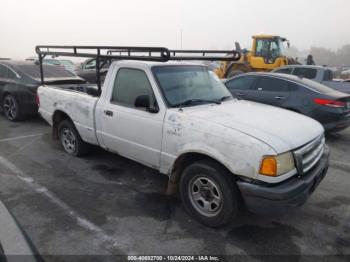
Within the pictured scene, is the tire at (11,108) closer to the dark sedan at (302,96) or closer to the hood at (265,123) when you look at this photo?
the dark sedan at (302,96)

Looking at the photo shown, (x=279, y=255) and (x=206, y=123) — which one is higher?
(x=206, y=123)

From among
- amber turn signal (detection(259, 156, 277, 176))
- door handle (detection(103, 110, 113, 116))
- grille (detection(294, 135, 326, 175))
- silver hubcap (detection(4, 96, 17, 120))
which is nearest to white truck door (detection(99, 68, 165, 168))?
door handle (detection(103, 110, 113, 116))

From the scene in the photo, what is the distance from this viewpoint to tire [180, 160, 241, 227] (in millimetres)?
3141

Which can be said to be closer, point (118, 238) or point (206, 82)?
point (118, 238)

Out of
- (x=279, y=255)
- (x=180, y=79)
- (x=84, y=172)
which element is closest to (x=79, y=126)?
(x=84, y=172)

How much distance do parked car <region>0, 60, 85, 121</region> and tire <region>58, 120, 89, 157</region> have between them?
1987 millimetres

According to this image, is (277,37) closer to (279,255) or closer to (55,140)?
(55,140)

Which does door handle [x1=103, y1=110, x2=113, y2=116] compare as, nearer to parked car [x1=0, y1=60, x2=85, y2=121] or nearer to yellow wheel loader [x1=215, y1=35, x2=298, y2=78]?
parked car [x1=0, y1=60, x2=85, y2=121]

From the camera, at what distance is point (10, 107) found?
308 inches

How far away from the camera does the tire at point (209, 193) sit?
314 centimetres

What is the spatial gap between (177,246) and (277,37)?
1487 cm

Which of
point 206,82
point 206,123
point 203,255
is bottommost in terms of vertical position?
point 203,255

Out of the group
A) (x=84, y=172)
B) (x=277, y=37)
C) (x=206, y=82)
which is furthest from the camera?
(x=277, y=37)

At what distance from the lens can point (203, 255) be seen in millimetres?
2984
